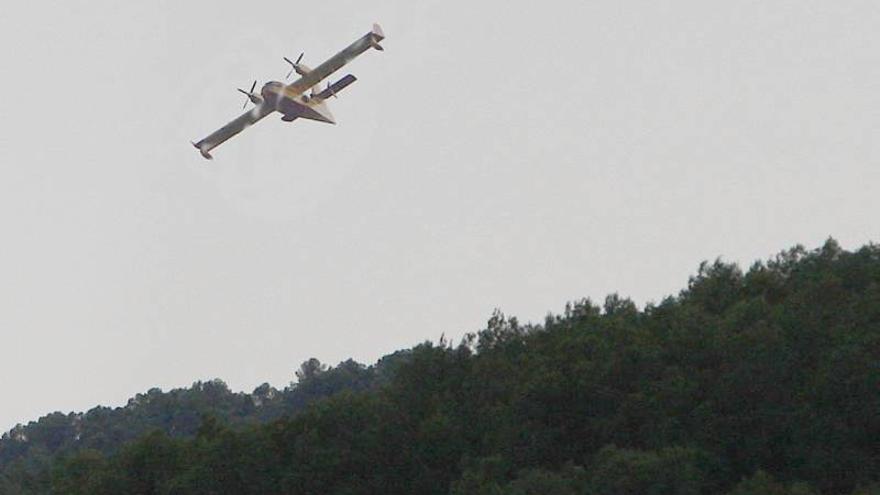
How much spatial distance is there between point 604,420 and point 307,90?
58.8 feet

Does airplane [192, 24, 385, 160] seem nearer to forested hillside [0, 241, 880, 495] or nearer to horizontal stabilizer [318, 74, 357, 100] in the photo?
horizontal stabilizer [318, 74, 357, 100]

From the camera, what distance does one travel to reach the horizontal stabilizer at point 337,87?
86438 millimetres

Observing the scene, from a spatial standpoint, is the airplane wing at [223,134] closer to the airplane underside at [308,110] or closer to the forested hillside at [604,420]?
the airplane underside at [308,110]

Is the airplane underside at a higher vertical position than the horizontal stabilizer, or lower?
lower

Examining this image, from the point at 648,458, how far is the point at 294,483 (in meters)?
17.7

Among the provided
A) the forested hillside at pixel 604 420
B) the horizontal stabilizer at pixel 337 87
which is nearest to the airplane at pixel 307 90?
the horizontal stabilizer at pixel 337 87

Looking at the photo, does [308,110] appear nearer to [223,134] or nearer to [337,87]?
[337,87]

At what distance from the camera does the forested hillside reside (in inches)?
2977

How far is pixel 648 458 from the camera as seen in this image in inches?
2854

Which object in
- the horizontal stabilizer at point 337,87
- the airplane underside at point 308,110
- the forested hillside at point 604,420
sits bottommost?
the forested hillside at point 604,420

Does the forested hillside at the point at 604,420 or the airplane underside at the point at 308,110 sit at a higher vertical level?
the airplane underside at the point at 308,110

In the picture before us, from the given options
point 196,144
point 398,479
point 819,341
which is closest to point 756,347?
point 819,341

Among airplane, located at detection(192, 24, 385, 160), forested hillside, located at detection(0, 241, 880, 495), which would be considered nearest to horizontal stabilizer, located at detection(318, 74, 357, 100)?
airplane, located at detection(192, 24, 385, 160)

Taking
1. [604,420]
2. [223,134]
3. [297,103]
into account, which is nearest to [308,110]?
[297,103]
